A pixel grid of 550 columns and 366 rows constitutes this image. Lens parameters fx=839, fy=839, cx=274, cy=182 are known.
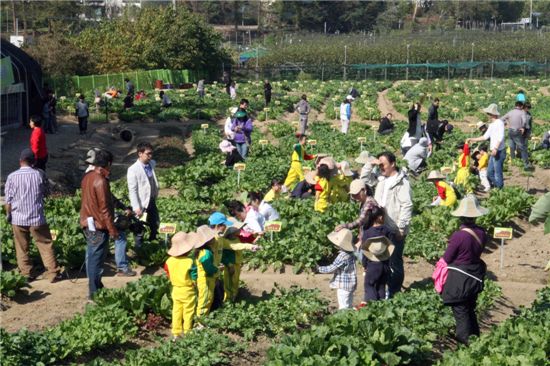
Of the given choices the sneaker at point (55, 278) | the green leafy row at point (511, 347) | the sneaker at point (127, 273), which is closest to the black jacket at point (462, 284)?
the green leafy row at point (511, 347)

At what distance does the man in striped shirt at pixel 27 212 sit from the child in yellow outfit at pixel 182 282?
292cm

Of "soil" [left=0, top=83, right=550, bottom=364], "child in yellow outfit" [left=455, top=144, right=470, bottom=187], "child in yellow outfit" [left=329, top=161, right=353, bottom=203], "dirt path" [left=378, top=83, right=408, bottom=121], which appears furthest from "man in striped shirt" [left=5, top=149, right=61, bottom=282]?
"dirt path" [left=378, top=83, right=408, bottom=121]

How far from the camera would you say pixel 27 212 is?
37.0ft

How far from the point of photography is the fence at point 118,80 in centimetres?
4434

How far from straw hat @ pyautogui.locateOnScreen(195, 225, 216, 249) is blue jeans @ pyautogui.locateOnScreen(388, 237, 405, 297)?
2.37 meters

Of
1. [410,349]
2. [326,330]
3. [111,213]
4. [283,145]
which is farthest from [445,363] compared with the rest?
[283,145]

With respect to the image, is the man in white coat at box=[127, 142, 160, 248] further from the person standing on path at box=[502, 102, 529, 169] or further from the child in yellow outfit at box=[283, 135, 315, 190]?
the person standing on path at box=[502, 102, 529, 169]

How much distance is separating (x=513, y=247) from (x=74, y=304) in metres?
7.79

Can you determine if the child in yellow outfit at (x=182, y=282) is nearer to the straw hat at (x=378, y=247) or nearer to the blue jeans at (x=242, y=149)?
the straw hat at (x=378, y=247)

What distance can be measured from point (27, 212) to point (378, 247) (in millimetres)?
4817

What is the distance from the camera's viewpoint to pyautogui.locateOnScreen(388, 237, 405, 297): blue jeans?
10.4 metres

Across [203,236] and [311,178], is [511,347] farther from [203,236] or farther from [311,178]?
[311,178]

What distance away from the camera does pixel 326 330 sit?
8156 millimetres

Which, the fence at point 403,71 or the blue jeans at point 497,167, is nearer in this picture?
the blue jeans at point 497,167
